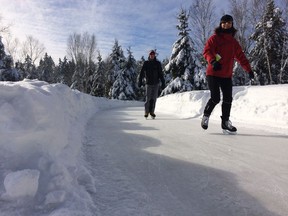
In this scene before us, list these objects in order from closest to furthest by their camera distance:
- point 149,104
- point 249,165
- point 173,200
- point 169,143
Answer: point 173,200, point 249,165, point 169,143, point 149,104

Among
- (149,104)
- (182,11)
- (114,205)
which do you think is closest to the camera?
(114,205)

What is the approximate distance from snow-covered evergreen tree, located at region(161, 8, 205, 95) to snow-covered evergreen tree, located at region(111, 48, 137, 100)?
1492 centimetres

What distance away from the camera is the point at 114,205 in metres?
2.24

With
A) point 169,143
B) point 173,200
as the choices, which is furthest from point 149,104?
point 173,200

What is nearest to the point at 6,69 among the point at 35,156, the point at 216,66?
the point at 216,66

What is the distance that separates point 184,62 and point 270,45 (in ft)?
27.8

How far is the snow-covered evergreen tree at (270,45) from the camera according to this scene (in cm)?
2713

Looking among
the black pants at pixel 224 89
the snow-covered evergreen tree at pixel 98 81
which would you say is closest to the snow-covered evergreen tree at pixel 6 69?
the snow-covered evergreen tree at pixel 98 81

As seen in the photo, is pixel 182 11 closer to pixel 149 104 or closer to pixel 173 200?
pixel 149 104

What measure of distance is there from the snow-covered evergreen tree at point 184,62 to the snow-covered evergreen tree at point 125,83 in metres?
14.9

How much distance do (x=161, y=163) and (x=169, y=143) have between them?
1.11m

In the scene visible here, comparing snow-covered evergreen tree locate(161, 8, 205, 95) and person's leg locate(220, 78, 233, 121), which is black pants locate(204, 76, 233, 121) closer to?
person's leg locate(220, 78, 233, 121)

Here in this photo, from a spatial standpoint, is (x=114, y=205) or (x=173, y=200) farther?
(x=173, y=200)

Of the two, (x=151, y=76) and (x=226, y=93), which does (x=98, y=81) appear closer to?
(x=151, y=76)
